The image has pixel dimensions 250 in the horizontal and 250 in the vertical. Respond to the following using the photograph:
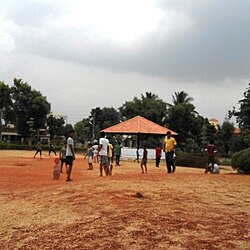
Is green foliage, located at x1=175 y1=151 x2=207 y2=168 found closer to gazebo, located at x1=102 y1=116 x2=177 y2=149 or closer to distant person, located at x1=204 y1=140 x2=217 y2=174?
gazebo, located at x1=102 y1=116 x2=177 y2=149

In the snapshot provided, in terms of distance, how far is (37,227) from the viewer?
25.9 ft

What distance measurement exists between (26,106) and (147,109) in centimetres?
2084

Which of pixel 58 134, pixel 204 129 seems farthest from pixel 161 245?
pixel 58 134

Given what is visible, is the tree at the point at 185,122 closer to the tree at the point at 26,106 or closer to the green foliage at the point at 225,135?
the green foliage at the point at 225,135

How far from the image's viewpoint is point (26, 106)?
72438 millimetres

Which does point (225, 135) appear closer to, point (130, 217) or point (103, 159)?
point (103, 159)

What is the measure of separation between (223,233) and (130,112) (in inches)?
2451

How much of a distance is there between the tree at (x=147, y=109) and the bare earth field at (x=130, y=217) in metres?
56.0

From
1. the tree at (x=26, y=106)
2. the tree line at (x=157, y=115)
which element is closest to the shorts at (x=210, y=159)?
the tree line at (x=157, y=115)

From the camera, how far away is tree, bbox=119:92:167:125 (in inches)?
2657

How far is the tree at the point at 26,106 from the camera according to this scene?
72.1m

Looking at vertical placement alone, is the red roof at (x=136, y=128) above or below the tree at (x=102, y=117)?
below

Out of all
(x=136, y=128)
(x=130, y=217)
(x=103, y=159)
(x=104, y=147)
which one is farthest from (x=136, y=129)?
(x=130, y=217)

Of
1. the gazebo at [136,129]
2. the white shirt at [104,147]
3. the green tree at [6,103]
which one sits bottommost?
the white shirt at [104,147]
